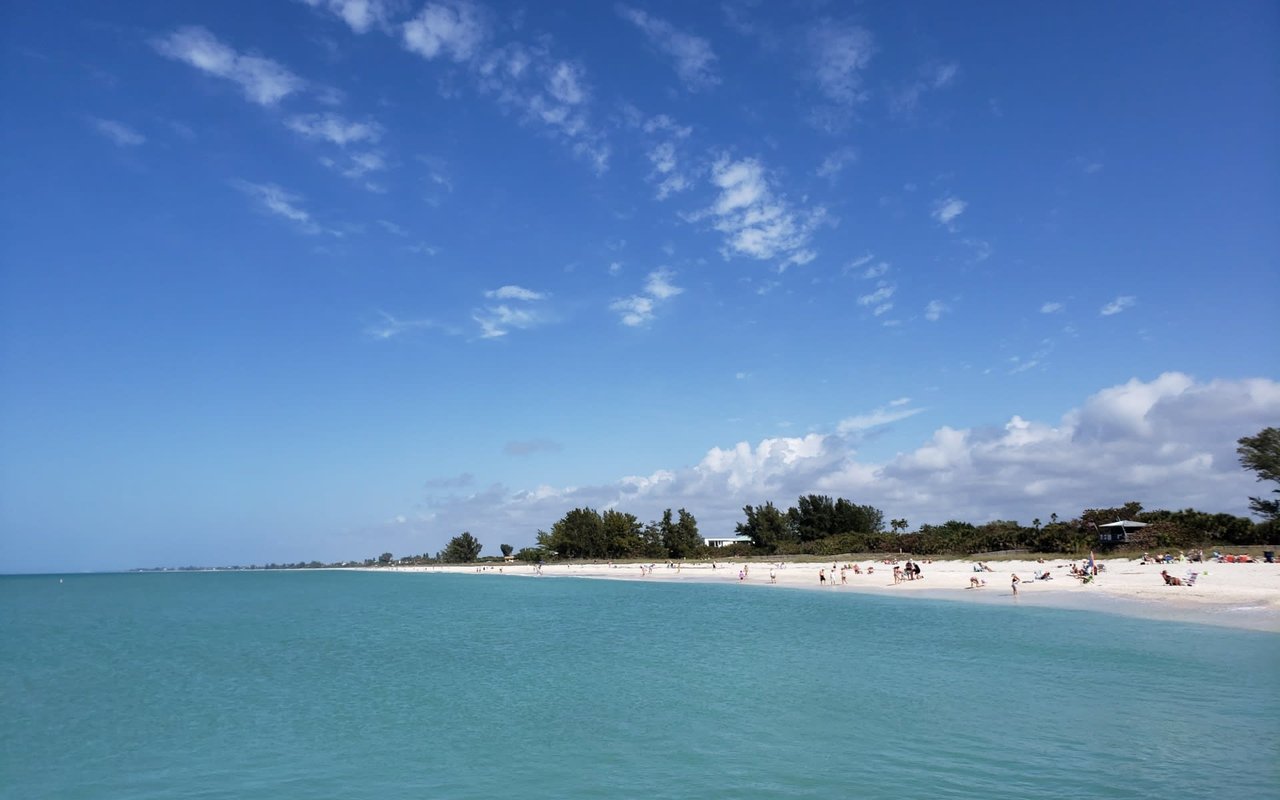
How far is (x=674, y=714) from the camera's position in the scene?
59.7 ft

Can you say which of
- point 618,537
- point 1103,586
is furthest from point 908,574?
point 618,537

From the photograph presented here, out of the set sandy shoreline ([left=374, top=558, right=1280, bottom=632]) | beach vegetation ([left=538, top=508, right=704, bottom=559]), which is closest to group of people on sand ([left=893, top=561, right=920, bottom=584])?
sandy shoreline ([left=374, top=558, right=1280, bottom=632])

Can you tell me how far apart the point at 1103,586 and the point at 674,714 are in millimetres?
37249

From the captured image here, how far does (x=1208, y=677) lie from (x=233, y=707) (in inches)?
1071

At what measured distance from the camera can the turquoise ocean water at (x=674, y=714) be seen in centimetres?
1315

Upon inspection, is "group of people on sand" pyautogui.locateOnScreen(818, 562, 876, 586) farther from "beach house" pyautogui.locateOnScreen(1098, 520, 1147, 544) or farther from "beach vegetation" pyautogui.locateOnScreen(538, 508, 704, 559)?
"beach vegetation" pyautogui.locateOnScreen(538, 508, 704, 559)

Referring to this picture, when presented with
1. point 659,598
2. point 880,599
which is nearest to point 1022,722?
point 880,599

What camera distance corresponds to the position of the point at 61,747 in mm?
17078

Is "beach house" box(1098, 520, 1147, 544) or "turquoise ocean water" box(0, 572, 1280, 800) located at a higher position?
"beach house" box(1098, 520, 1147, 544)

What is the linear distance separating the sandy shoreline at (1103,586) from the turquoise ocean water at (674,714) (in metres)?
3.81

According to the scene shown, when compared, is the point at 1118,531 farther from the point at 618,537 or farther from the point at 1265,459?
the point at 618,537

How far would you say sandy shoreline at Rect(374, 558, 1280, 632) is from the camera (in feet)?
107

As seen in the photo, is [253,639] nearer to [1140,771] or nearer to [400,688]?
[400,688]

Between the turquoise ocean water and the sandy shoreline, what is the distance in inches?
150
